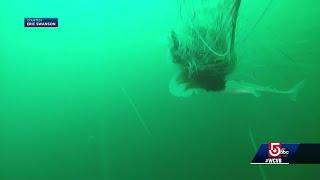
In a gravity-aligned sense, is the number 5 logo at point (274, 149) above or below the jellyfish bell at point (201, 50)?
below

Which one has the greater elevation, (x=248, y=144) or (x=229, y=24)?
(x=229, y=24)

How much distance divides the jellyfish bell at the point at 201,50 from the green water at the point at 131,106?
0.09 m

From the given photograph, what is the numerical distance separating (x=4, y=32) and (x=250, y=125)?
1268mm

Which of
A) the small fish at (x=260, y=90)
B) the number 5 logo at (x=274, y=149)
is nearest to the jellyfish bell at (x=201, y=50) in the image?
the small fish at (x=260, y=90)

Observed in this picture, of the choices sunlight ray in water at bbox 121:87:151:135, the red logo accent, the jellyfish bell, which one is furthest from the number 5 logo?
sunlight ray in water at bbox 121:87:151:135

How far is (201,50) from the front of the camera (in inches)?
154

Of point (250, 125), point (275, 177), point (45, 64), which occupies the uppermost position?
point (45, 64)

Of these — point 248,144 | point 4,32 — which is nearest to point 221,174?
point 248,144

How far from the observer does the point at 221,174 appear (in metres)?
3.90

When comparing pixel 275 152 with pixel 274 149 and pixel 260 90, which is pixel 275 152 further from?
pixel 260 90

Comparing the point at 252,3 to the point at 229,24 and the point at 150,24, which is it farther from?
the point at 150,24

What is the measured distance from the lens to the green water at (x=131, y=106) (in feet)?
12.8
